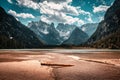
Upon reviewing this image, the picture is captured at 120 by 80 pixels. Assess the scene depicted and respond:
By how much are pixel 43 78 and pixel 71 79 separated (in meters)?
3.69

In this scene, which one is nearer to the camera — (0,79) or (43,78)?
(0,79)

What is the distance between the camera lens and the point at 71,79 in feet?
70.7

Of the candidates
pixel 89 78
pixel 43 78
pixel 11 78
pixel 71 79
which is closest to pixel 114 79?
pixel 89 78

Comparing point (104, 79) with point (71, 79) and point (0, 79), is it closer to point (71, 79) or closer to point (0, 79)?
point (71, 79)

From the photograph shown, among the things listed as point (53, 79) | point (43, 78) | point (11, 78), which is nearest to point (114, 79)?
point (53, 79)

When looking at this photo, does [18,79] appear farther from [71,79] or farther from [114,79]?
[114,79]

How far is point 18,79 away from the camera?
2106 centimetres

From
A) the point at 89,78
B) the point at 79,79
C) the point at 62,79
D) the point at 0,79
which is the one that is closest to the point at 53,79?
the point at 62,79

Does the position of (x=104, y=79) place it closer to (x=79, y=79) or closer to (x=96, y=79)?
(x=96, y=79)

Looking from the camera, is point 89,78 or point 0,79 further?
point 89,78

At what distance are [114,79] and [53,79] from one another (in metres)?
7.75

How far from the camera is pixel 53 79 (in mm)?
21391

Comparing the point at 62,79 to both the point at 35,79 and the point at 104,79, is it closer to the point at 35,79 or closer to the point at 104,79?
the point at 35,79

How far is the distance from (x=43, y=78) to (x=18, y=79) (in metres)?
3.22
